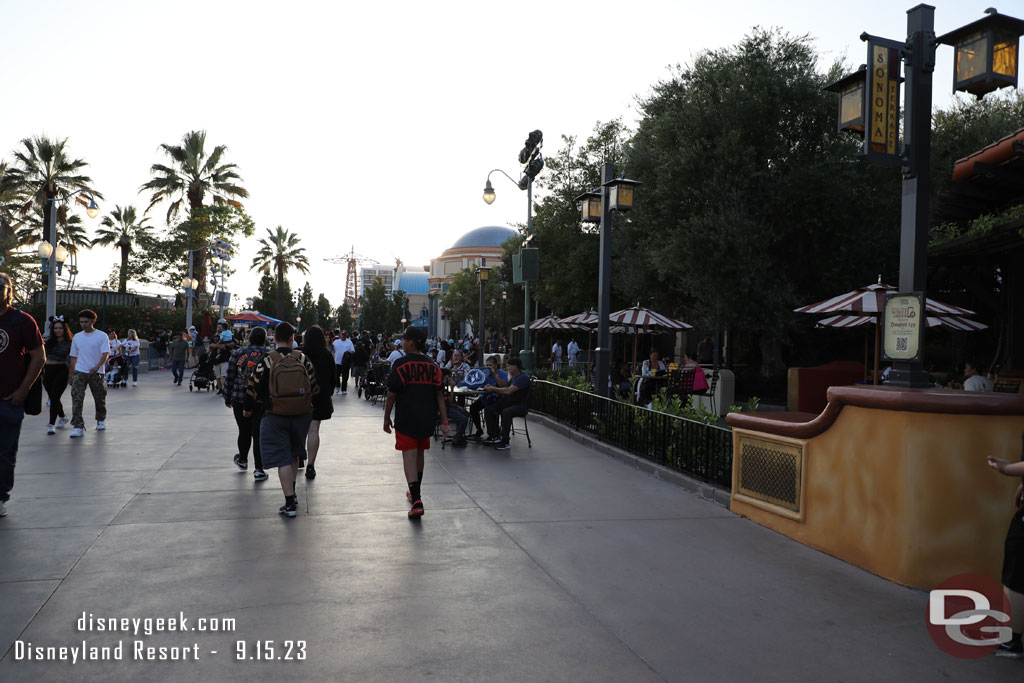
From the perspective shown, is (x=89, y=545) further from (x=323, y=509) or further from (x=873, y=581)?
(x=873, y=581)

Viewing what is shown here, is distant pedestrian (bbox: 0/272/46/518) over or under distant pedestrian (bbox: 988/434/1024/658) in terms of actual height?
over

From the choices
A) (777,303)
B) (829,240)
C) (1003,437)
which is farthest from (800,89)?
(1003,437)

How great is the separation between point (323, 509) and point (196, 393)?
13.9 meters

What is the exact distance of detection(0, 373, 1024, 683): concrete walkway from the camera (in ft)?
12.1

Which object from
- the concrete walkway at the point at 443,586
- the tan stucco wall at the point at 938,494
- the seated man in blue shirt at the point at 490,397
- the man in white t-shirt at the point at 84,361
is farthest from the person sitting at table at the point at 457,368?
the tan stucco wall at the point at 938,494

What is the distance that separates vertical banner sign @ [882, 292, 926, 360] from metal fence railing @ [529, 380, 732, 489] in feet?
7.70

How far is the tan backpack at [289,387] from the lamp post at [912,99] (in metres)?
4.78

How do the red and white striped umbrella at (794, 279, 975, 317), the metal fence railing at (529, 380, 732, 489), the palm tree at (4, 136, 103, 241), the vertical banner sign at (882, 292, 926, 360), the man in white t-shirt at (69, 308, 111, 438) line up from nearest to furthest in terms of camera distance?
the vertical banner sign at (882, 292, 926, 360)
the metal fence railing at (529, 380, 732, 489)
the man in white t-shirt at (69, 308, 111, 438)
the red and white striped umbrella at (794, 279, 975, 317)
the palm tree at (4, 136, 103, 241)

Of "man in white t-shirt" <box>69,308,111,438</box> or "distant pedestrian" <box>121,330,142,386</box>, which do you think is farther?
"distant pedestrian" <box>121,330,142,386</box>

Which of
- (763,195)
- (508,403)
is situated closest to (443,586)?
(508,403)

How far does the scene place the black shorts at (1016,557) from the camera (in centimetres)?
380

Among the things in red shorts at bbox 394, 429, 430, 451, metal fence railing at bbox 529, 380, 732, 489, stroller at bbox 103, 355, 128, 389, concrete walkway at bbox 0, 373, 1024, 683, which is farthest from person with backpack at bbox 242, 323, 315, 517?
stroller at bbox 103, 355, 128, 389

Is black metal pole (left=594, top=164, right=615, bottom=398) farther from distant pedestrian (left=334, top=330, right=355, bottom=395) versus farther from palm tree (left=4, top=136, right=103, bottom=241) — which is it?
palm tree (left=4, top=136, right=103, bottom=241)

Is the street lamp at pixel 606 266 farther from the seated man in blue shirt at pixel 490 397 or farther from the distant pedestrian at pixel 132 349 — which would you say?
the distant pedestrian at pixel 132 349
